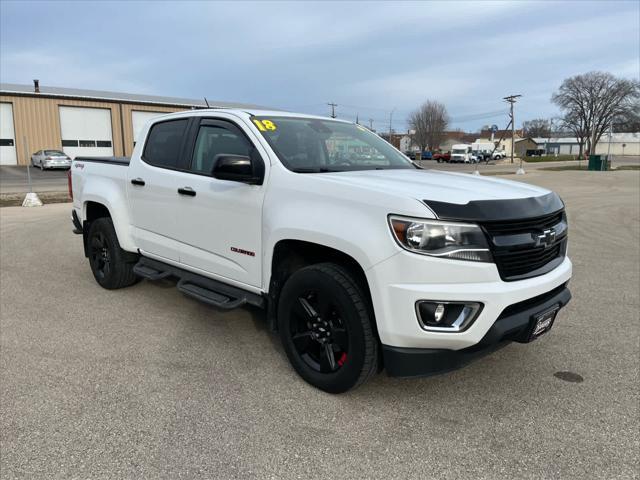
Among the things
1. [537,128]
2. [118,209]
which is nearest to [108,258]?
[118,209]

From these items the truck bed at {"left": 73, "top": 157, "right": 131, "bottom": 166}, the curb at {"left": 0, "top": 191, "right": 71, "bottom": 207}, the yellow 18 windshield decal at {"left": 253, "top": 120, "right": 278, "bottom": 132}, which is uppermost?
the yellow 18 windshield decal at {"left": 253, "top": 120, "right": 278, "bottom": 132}

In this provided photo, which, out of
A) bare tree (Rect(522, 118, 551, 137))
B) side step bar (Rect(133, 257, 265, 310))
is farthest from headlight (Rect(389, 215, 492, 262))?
bare tree (Rect(522, 118, 551, 137))

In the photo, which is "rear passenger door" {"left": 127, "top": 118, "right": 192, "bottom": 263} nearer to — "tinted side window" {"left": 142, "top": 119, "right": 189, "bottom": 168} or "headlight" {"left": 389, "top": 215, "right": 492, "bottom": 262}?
"tinted side window" {"left": 142, "top": 119, "right": 189, "bottom": 168}

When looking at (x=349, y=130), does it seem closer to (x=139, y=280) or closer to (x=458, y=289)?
(x=458, y=289)

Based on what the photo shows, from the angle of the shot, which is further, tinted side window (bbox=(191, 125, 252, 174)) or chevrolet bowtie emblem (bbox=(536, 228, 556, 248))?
tinted side window (bbox=(191, 125, 252, 174))

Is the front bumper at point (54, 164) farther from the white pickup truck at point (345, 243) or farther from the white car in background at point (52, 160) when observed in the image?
the white pickup truck at point (345, 243)

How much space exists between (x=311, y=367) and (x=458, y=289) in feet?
4.02

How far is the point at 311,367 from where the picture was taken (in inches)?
132

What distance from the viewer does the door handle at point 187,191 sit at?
158 inches

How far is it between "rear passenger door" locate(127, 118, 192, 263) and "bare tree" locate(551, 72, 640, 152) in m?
85.2

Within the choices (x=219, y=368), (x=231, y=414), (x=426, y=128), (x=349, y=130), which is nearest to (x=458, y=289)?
(x=231, y=414)

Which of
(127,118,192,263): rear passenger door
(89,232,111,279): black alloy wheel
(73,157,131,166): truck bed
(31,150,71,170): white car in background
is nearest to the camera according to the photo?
(127,118,192,263): rear passenger door

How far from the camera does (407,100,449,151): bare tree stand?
9731 cm

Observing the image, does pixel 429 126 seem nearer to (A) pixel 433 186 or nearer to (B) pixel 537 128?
(B) pixel 537 128
